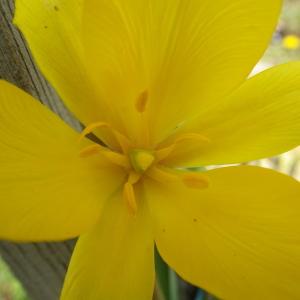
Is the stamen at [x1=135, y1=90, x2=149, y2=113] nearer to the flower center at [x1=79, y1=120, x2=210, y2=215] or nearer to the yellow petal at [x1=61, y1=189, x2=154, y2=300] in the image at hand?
the flower center at [x1=79, y1=120, x2=210, y2=215]

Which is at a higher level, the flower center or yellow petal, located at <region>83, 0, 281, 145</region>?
yellow petal, located at <region>83, 0, 281, 145</region>

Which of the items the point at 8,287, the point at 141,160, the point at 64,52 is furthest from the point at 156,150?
the point at 8,287

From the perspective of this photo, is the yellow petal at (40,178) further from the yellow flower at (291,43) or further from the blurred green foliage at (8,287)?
the yellow flower at (291,43)

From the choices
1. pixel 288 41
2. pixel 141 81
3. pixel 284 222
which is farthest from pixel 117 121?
pixel 288 41

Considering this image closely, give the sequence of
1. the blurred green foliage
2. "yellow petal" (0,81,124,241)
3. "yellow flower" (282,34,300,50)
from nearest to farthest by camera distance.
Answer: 1. "yellow petal" (0,81,124,241)
2. the blurred green foliage
3. "yellow flower" (282,34,300,50)

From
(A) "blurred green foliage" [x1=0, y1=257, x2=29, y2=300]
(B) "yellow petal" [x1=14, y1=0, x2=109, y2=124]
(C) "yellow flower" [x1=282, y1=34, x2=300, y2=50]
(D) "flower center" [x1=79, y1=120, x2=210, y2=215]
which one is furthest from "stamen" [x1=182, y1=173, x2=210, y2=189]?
(C) "yellow flower" [x1=282, y1=34, x2=300, y2=50]
